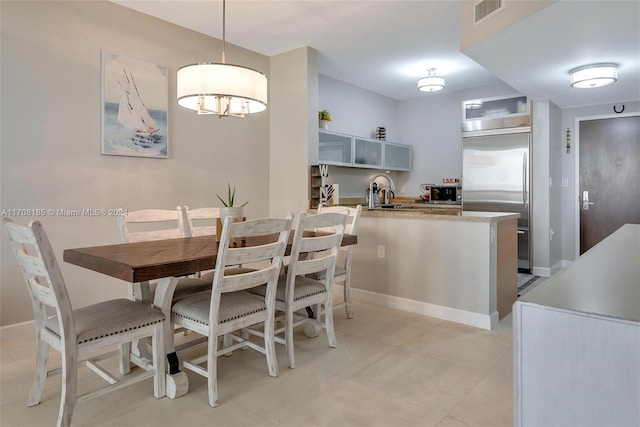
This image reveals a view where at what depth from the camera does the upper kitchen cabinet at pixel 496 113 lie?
16.7 ft

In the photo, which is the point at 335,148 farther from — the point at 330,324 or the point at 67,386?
the point at 67,386

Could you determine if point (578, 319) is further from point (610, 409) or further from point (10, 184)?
point (10, 184)

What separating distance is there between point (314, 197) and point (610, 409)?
12.3 ft

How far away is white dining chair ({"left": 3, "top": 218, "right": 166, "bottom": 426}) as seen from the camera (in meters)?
1.63

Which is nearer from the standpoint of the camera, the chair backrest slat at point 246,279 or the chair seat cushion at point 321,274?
the chair backrest slat at point 246,279

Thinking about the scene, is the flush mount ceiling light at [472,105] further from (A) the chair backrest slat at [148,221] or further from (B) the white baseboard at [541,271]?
(A) the chair backrest slat at [148,221]

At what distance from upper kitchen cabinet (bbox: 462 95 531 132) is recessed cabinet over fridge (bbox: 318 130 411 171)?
44.2 inches

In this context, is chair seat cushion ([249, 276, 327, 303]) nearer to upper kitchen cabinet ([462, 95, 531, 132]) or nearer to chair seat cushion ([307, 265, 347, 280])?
chair seat cushion ([307, 265, 347, 280])

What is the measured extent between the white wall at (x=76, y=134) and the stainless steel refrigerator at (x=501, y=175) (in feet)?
11.6

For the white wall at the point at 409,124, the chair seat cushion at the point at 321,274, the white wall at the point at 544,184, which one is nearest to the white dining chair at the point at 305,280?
the chair seat cushion at the point at 321,274

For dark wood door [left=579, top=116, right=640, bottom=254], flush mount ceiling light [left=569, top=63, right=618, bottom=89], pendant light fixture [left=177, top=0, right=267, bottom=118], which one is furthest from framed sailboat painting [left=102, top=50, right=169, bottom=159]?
dark wood door [left=579, top=116, right=640, bottom=254]

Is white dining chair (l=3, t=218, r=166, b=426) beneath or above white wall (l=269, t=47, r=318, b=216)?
beneath

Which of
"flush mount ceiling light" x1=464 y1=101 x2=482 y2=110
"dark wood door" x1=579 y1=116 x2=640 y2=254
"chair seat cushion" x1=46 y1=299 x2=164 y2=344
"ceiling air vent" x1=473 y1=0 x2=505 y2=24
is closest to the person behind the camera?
"chair seat cushion" x1=46 y1=299 x2=164 y2=344

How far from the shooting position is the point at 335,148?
197 inches
